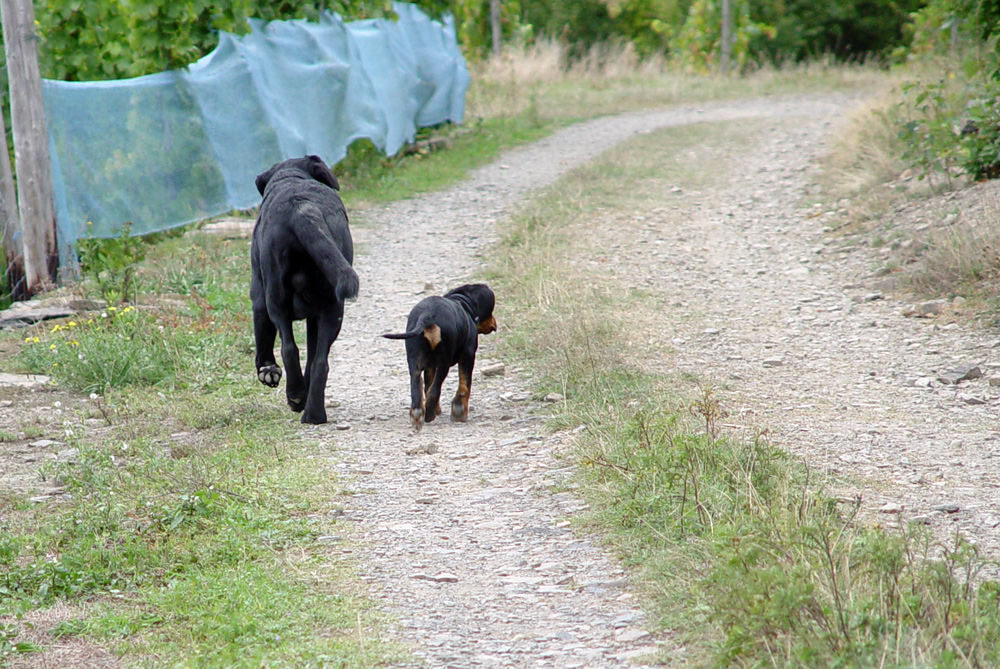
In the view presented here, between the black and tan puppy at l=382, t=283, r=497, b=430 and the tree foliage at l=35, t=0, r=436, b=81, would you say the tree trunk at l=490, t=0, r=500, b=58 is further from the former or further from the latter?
the black and tan puppy at l=382, t=283, r=497, b=430

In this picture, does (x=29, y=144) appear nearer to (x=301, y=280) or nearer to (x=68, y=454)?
(x=68, y=454)

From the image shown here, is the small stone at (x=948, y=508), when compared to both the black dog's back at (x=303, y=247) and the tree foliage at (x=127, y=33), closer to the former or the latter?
the black dog's back at (x=303, y=247)

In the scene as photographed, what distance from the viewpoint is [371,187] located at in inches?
523

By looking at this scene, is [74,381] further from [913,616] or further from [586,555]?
[913,616]

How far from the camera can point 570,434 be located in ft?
17.3

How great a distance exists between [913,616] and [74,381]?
5.28m

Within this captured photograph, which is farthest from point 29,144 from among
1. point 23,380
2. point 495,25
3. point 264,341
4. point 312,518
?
point 495,25

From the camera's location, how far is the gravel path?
3.56 m

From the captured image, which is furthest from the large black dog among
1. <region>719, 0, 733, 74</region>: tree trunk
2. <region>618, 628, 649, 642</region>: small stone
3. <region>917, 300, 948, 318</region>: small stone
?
<region>719, 0, 733, 74</region>: tree trunk

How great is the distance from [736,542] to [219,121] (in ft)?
27.4

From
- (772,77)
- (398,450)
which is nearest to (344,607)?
(398,450)

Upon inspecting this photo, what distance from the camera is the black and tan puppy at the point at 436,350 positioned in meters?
5.31

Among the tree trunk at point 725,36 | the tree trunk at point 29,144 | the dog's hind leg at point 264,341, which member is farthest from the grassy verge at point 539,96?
the dog's hind leg at point 264,341

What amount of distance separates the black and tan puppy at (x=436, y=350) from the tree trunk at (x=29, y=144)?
4418mm
